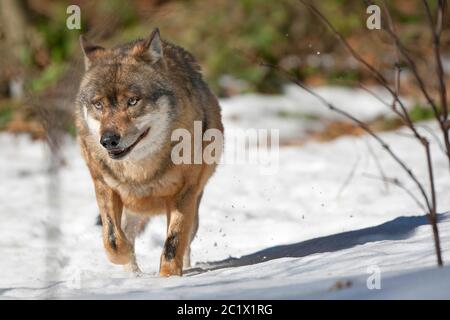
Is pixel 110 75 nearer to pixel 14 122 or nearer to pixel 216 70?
pixel 14 122

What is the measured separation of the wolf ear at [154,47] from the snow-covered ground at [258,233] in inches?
44.2

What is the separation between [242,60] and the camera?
14391 mm

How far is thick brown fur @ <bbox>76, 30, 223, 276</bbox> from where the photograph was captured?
5879mm

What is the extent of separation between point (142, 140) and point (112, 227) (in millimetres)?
718

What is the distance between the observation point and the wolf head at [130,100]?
18.7ft

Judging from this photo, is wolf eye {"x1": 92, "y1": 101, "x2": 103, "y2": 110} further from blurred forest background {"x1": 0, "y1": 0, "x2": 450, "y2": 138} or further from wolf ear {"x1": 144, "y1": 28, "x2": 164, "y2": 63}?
blurred forest background {"x1": 0, "y1": 0, "x2": 450, "y2": 138}

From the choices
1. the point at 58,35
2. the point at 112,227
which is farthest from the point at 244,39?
the point at 112,227

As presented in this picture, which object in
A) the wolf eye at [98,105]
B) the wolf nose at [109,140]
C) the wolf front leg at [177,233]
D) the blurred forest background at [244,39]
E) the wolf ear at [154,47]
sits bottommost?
the wolf front leg at [177,233]

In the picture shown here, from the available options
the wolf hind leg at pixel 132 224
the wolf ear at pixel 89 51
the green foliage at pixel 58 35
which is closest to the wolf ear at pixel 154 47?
the wolf ear at pixel 89 51

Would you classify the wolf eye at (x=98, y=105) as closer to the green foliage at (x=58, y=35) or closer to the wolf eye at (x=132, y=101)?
the wolf eye at (x=132, y=101)

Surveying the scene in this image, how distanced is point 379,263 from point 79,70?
388cm

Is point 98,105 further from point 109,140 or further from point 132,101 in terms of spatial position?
point 109,140

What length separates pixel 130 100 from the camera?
586 centimetres
